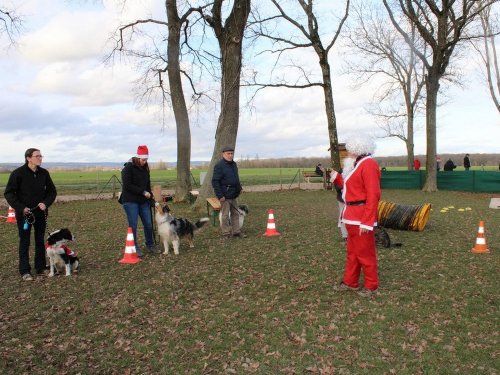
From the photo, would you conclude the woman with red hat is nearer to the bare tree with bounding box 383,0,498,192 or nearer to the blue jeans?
the blue jeans

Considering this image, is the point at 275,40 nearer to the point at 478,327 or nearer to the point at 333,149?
the point at 333,149

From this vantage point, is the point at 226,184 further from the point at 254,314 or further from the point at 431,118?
the point at 431,118

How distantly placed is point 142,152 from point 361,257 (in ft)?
14.5

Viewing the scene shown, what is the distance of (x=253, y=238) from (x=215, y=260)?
2.30 metres

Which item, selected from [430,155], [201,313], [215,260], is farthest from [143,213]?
[430,155]

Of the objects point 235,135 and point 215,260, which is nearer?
point 215,260

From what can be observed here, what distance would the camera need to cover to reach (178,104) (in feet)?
64.2

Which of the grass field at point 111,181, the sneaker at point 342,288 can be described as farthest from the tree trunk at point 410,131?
the sneaker at point 342,288

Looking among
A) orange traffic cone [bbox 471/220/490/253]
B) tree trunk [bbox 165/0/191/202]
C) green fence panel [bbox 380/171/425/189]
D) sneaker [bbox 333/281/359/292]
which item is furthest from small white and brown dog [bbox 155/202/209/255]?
green fence panel [bbox 380/171/425/189]

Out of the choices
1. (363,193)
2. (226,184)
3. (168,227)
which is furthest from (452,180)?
(363,193)

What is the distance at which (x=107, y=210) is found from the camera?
1770 centimetres

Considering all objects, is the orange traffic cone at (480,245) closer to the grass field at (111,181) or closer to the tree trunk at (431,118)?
the tree trunk at (431,118)

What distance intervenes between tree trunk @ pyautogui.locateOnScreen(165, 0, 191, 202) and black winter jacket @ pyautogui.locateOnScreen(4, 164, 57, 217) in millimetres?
12231

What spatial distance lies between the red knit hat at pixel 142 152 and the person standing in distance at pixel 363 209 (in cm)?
402
